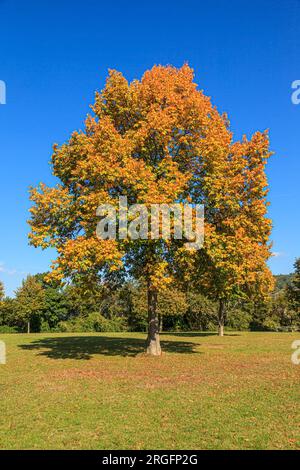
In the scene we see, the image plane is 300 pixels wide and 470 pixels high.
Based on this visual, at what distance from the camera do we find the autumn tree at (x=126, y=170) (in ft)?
65.7

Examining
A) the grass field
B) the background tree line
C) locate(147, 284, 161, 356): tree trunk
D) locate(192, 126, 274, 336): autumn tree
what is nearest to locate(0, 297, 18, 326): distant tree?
the background tree line

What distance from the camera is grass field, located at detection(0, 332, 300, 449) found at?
28.6 feet

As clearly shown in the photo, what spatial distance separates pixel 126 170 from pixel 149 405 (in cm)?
1194

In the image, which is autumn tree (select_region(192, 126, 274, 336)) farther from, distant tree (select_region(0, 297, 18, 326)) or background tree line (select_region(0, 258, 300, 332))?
distant tree (select_region(0, 297, 18, 326))

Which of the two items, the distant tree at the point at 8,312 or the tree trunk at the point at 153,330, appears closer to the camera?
the tree trunk at the point at 153,330

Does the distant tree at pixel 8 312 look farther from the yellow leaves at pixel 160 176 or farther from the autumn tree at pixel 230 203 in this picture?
the autumn tree at pixel 230 203

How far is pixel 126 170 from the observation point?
2000 cm

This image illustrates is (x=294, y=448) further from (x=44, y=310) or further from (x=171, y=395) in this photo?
(x=44, y=310)

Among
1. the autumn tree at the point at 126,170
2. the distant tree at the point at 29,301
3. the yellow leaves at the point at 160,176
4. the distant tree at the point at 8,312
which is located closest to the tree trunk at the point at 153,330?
the autumn tree at the point at 126,170

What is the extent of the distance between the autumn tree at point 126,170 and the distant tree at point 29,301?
47.4 meters

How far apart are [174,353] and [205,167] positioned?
12115 mm

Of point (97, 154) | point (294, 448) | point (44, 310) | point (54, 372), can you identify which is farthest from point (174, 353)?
point (44, 310)

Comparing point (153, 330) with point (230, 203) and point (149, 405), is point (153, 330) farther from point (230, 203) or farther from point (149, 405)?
point (149, 405)

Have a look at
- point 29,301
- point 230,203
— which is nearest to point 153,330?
point 230,203
